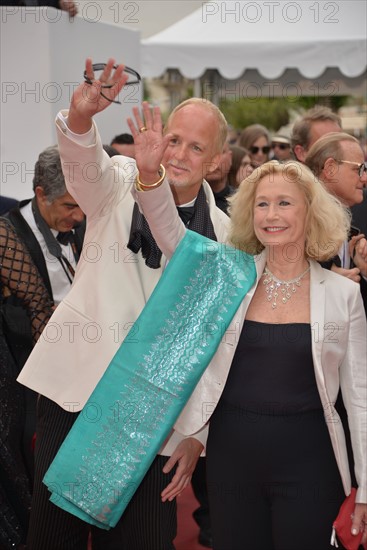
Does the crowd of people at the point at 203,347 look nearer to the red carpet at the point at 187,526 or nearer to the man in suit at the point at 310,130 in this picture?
the red carpet at the point at 187,526

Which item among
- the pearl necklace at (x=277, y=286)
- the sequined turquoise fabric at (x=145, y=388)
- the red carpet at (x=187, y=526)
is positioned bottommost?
the red carpet at (x=187, y=526)

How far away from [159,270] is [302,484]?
2.63 ft

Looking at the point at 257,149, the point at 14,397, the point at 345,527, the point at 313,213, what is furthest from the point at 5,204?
the point at 257,149

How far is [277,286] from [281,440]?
1.56ft

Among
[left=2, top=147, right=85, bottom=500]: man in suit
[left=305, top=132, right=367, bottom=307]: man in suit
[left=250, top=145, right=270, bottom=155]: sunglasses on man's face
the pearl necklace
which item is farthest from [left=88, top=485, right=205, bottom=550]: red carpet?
[left=250, top=145, right=270, bottom=155]: sunglasses on man's face

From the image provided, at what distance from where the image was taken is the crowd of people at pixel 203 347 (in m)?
2.46

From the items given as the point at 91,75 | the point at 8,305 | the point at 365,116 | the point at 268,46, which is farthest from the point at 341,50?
the point at 365,116

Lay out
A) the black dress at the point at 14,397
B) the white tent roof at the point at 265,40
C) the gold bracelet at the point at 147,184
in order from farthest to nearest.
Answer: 1. the white tent roof at the point at 265,40
2. the black dress at the point at 14,397
3. the gold bracelet at the point at 147,184

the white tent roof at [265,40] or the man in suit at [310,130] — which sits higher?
the white tent roof at [265,40]

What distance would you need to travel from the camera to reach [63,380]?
2.61 meters

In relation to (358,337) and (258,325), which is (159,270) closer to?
(258,325)

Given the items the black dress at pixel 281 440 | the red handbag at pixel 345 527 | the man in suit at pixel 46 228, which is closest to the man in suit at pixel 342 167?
the man in suit at pixel 46 228

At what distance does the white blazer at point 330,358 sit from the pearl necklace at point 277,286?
6 centimetres

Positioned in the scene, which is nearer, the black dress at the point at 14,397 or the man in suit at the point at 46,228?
the black dress at the point at 14,397
